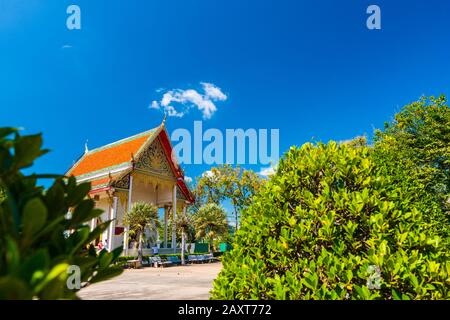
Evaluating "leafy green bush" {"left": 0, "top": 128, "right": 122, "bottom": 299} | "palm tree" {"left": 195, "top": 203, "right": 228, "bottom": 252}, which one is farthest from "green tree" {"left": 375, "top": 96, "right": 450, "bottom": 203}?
"leafy green bush" {"left": 0, "top": 128, "right": 122, "bottom": 299}

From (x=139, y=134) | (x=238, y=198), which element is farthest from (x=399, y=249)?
(x=238, y=198)

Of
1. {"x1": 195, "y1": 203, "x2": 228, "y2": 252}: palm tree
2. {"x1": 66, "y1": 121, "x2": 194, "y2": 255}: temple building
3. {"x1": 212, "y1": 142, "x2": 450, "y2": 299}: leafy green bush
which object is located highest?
{"x1": 66, "y1": 121, "x2": 194, "y2": 255}: temple building

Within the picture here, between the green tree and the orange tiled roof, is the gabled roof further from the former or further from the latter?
the green tree

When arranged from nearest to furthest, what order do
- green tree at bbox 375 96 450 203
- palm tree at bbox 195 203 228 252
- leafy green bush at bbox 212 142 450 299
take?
leafy green bush at bbox 212 142 450 299 → green tree at bbox 375 96 450 203 → palm tree at bbox 195 203 228 252

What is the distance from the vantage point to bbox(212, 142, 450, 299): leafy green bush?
1.92 m

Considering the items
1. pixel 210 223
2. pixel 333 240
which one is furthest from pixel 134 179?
pixel 333 240

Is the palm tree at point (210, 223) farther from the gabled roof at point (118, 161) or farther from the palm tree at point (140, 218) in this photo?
the palm tree at point (140, 218)

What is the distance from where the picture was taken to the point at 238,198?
143ft

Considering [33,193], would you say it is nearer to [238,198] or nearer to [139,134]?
[139,134]

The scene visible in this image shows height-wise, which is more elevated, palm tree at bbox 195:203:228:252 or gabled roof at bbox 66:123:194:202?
gabled roof at bbox 66:123:194:202

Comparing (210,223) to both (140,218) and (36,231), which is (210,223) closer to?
(140,218)

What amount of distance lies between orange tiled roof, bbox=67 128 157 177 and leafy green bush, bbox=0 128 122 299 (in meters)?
27.3
